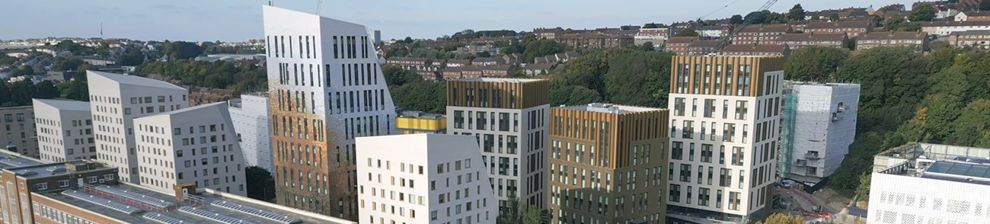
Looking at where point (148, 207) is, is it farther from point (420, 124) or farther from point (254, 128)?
point (254, 128)

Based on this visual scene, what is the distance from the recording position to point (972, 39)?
5290 inches

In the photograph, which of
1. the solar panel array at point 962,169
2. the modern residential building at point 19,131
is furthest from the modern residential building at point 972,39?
the modern residential building at point 19,131

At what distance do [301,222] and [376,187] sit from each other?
7055 millimetres

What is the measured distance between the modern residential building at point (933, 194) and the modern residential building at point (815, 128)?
44472 mm

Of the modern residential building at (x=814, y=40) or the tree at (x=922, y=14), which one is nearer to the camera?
the modern residential building at (x=814, y=40)

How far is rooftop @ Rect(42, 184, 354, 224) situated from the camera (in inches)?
2116

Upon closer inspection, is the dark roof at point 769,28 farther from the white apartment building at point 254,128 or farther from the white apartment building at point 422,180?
the white apartment building at point 422,180

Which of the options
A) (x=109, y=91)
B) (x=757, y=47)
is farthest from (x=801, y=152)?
(x=109, y=91)

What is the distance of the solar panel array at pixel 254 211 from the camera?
52.8m

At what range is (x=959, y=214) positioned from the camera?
150 feet

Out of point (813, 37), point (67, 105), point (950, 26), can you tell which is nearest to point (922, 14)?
point (950, 26)

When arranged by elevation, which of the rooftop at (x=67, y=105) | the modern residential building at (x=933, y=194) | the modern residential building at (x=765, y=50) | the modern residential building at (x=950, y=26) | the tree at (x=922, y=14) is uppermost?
the tree at (x=922, y=14)

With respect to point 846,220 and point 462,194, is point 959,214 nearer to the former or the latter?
point 846,220

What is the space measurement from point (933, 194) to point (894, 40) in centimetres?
11468
